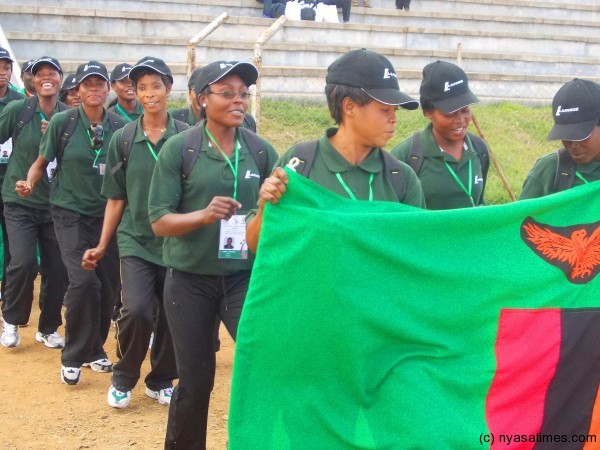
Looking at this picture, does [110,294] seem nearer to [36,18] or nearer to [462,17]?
[36,18]

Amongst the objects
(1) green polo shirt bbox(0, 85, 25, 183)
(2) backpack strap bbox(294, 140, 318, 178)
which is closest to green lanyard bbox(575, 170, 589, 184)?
(2) backpack strap bbox(294, 140, 318, 178)

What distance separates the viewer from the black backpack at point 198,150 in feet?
18.6

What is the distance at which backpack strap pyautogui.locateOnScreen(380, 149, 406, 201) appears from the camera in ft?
15.4

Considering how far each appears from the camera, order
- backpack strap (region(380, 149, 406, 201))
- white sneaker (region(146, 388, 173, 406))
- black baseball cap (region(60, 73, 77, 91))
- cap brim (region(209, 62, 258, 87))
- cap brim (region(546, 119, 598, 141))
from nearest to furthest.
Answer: backpack strap (region(380, 149, 406, 201))
cap brim (region(546, 119, 598, 141))
cap brim (region(209, 62, 258, 87))
white sneaker (region(146, 388, 173, 406))
black baseball cap (region(60, 73, 77, 91))

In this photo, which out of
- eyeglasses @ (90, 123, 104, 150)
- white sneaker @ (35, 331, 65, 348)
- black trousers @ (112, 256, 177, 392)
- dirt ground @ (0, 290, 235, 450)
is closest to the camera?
dirt ground @ (0, 290, 235, 450)

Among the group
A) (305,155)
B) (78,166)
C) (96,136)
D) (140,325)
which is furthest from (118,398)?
(305,155)

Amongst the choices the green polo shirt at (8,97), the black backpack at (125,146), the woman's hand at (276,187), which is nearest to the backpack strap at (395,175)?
the woman's hand at (276,187)

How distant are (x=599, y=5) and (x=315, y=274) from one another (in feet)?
71.9

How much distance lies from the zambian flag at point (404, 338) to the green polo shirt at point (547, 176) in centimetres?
91

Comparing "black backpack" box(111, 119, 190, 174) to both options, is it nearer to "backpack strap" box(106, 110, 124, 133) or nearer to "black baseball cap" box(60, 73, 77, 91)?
"backpack strap" box(106, 110, 124, 133)

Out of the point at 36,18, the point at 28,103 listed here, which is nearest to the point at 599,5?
the point at 36,18

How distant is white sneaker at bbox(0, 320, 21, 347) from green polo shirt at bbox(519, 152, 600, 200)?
16.3 feet

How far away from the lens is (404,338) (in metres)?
4.43

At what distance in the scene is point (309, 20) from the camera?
746 inches
